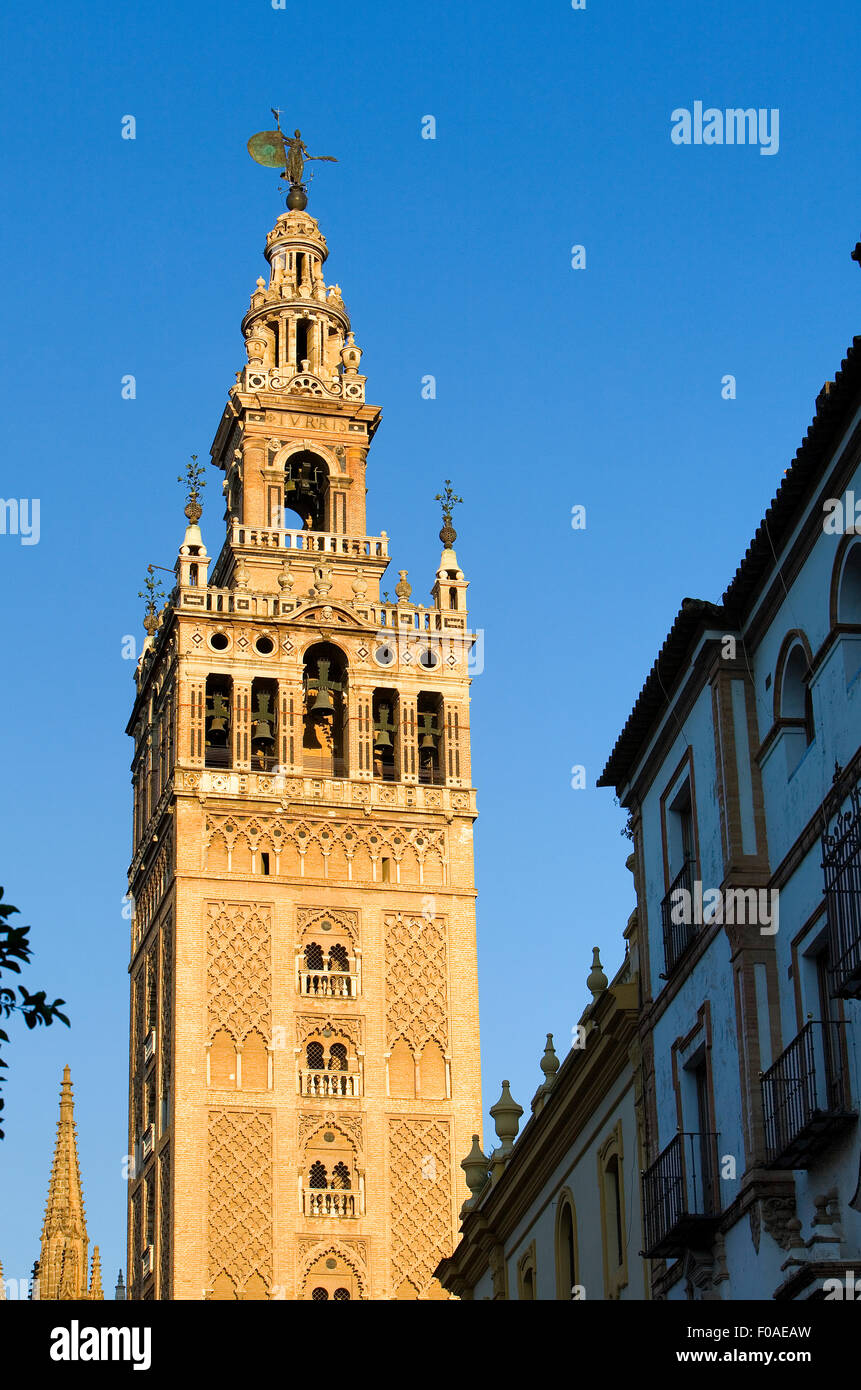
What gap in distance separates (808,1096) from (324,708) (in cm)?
4128

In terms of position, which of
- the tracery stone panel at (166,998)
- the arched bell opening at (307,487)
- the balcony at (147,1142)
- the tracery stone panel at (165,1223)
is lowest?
the tracery stone panel at (165,1223)

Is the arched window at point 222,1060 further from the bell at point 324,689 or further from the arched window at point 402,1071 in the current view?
the bell at point 324,689

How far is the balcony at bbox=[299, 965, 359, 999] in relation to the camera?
204 feet

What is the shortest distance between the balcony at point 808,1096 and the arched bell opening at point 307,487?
45.9 meters

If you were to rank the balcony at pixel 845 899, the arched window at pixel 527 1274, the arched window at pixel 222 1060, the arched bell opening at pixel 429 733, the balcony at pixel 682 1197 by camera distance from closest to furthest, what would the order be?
the balcony at pixel 845 899 < the balcony at pixel 682 1197 < the arched window at pixel 527 1274 < the arched window at pixel 222 1060 < the arched bell opening at pixel 429 733

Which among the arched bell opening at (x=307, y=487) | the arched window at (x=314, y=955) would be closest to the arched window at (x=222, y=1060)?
the arched window at (x=314, y=955)

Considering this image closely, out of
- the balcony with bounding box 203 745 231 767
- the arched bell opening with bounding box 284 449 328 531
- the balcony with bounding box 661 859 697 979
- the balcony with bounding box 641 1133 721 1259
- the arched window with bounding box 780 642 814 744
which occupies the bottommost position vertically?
the balcony with bounding box 641 1133 721 1259

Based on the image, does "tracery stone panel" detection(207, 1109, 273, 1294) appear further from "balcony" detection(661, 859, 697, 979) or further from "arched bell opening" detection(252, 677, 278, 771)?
"balcony" detection(661, 859, 697, 979)

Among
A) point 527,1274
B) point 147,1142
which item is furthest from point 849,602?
point 147,1142

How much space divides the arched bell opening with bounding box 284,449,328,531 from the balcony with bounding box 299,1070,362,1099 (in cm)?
1600

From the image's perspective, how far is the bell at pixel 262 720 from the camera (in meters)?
64.6

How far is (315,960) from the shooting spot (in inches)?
2466

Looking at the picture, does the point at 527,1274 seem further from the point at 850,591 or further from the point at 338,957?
the point at 338,957

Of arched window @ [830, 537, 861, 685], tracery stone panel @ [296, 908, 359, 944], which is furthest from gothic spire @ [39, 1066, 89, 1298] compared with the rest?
arched window @ [830, 537, 861, 685]
